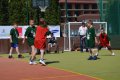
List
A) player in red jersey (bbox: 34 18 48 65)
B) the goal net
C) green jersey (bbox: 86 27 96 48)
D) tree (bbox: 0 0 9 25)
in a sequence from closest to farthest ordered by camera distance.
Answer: player in red jersey (bbox: 34 18 48 65) < green jersey (bbox: 86 27 96 48) < the goal net < tree (bbox: 0 0 9 25)

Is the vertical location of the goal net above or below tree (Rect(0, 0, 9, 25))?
below

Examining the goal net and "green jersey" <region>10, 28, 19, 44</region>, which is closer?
"green jersey" <region>10, 28, 19, 44</region>

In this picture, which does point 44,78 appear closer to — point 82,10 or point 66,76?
point 66,76

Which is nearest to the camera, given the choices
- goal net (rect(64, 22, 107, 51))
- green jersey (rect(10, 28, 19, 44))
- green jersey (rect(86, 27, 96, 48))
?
green jersey (rect(86, 27, 96, 48))

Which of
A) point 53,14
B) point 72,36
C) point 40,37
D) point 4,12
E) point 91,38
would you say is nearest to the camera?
point 40,37

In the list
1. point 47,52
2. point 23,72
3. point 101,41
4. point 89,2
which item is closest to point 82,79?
point 23,72

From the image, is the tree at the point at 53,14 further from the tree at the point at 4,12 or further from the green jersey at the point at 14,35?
the green jersey at the point at 14,35

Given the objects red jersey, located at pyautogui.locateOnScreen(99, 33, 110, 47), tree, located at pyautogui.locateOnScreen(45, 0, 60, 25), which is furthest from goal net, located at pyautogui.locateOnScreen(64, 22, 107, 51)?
tree, located at pyautogui.locateOnScreen(45, 0, 60, 25)

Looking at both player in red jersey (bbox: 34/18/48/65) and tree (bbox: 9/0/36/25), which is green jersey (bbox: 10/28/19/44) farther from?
tree (bbox: 9/0/36/25)

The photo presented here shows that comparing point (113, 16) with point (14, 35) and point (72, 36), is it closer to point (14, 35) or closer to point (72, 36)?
point (72, 36)

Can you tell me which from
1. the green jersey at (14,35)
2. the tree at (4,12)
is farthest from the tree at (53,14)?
the green jersey at (14,35)

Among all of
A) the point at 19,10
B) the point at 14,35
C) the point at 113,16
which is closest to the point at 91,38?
the point at 14,35

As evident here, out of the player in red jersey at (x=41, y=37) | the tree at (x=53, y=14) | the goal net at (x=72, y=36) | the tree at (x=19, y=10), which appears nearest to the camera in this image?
the player in red jersey at (x=41, y=37)

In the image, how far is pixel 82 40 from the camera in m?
26.3
